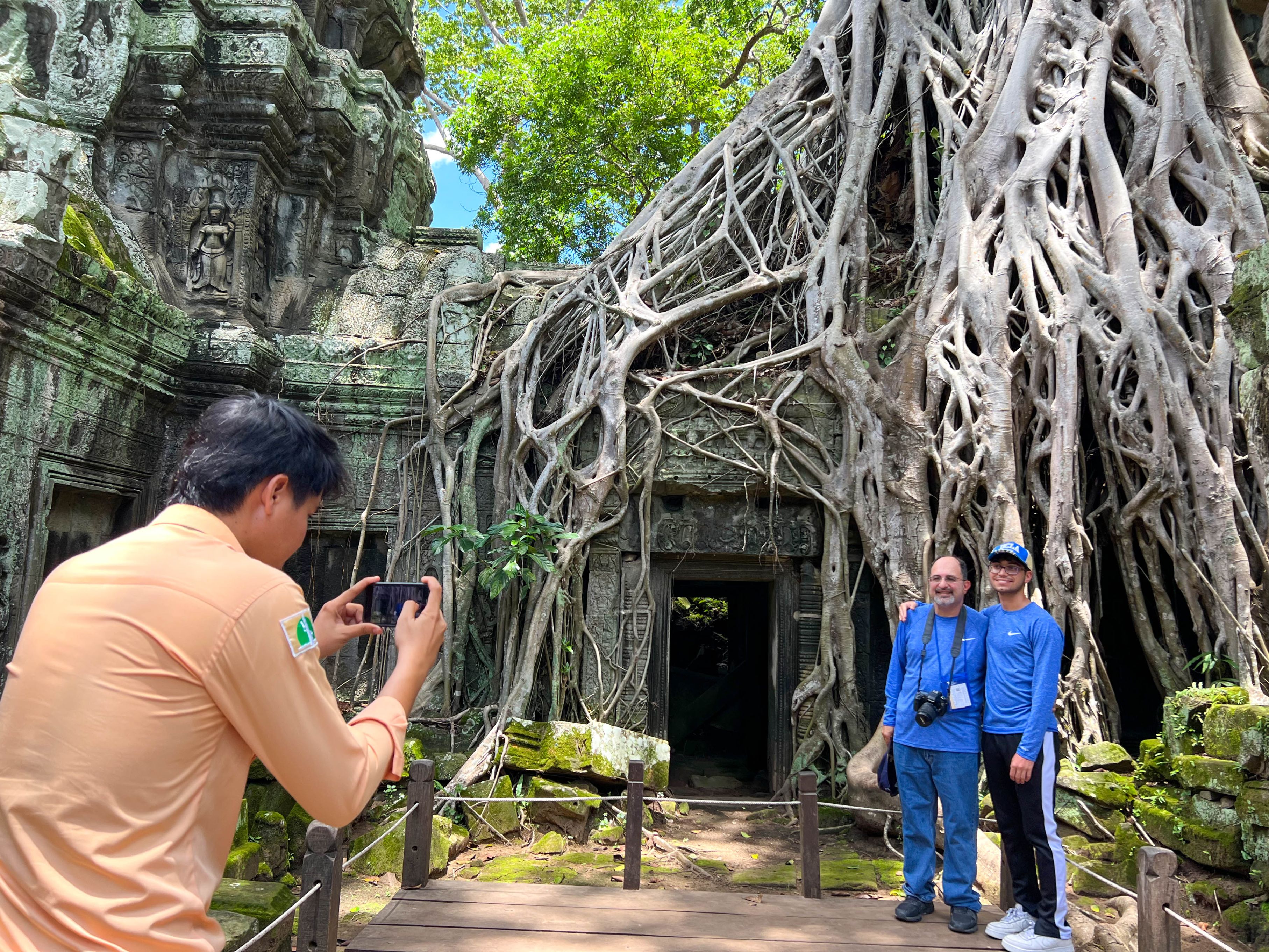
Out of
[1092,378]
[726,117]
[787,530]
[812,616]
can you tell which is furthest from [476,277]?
[726,117]

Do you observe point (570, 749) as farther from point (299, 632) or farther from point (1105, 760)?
point (299, 632)

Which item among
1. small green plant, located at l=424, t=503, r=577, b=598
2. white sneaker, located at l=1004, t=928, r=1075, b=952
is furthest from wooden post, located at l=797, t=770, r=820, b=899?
small green plant, located at l=424, t=503, r=577, b=598

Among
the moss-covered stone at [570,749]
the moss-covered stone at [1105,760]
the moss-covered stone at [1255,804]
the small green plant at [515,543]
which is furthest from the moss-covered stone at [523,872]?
the moss-covered stone at [1255,804]

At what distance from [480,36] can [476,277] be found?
916 centimetres

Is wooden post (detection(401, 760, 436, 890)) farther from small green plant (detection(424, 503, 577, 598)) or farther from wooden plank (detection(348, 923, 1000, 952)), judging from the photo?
small green plant (detection(424, 503, 577, 598))

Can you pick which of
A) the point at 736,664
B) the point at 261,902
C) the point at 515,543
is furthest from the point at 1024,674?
the point at 736,664

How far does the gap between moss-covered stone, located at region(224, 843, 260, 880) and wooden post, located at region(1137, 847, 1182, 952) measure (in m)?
3.30

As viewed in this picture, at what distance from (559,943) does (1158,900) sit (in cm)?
166

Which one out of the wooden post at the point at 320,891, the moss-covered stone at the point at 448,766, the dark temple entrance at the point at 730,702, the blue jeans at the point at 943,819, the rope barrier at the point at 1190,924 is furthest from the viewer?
the dark temple entrance at the point at 730,702

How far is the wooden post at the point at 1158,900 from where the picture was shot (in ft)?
8.13

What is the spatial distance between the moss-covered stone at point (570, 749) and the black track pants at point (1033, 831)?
2434mm

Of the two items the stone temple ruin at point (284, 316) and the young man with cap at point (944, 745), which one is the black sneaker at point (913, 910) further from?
the stone temple ruin at point (284, 316)

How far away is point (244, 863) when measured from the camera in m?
4.04

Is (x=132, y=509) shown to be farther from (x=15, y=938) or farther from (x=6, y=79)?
(x=15, y=938)
